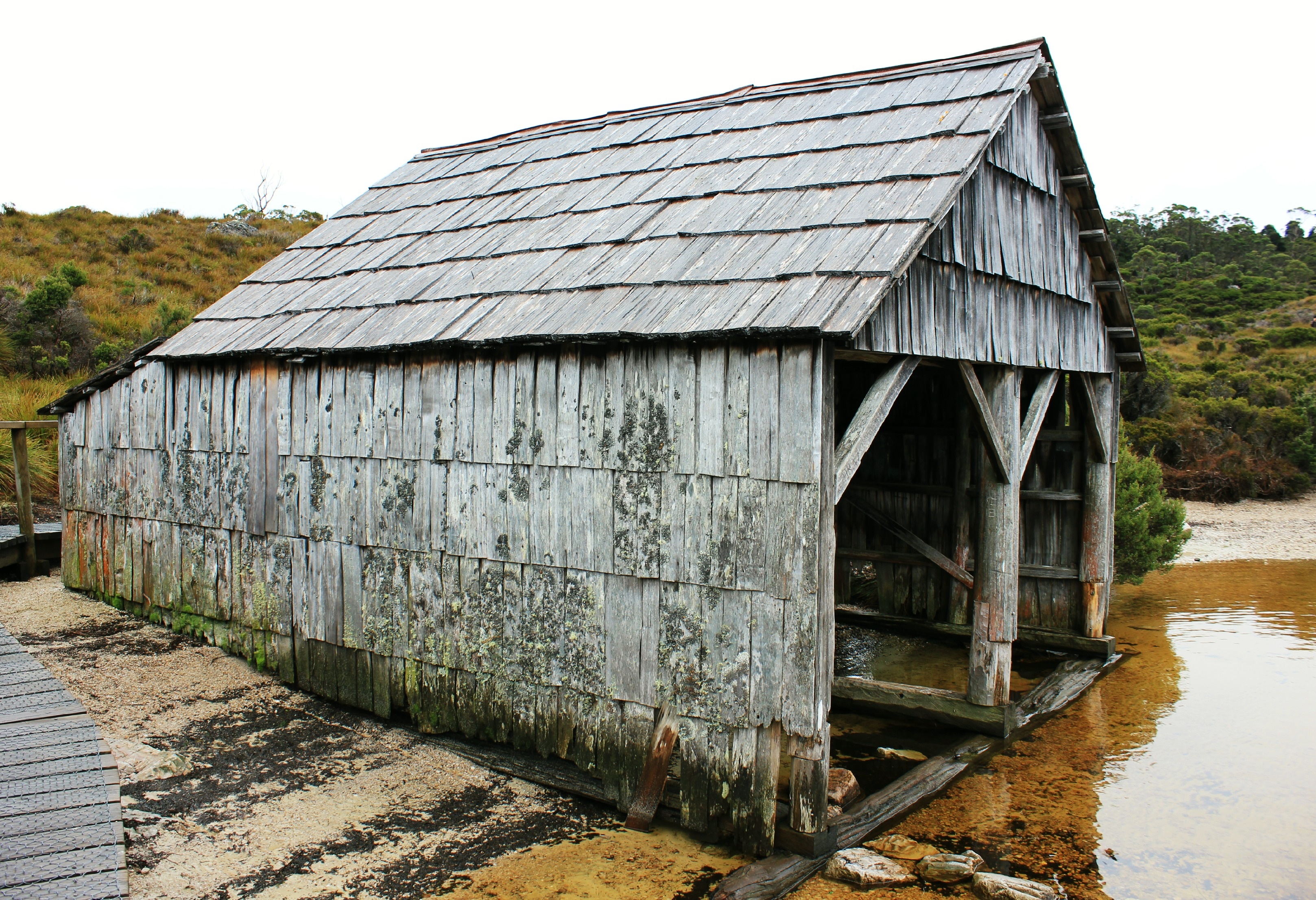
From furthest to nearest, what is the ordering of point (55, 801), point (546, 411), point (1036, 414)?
1. point (1036, 414)
2. point (546, 411)
3. point (55, 801)

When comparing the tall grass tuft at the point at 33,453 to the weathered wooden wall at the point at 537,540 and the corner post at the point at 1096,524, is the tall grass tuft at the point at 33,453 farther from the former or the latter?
the corner post at the point at 1096,524

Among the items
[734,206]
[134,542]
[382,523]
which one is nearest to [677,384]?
→ [734,206]

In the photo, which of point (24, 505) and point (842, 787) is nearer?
point (842, 787)

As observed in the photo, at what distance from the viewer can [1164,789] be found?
6.18m

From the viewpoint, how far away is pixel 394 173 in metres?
10.5

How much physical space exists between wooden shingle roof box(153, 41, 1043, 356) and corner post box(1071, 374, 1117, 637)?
160 inches

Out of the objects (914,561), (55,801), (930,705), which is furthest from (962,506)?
(55,801)

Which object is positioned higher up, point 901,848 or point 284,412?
point 284,412

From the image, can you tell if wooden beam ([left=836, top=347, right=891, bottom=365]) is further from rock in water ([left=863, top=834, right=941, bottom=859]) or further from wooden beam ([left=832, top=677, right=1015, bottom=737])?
rock in water ([left=863, top=834, right=941, bottom=859])

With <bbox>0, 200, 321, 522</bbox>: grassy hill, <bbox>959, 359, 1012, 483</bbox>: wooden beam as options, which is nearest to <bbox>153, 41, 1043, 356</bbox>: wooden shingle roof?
<bbox>959, 359, 1012, 483</bbox>: wooden beam

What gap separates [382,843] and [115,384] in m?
6.35

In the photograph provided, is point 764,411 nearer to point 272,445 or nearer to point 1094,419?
point 272,445

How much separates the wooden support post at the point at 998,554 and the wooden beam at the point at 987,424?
15 mm

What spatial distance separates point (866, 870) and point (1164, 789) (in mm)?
2835
